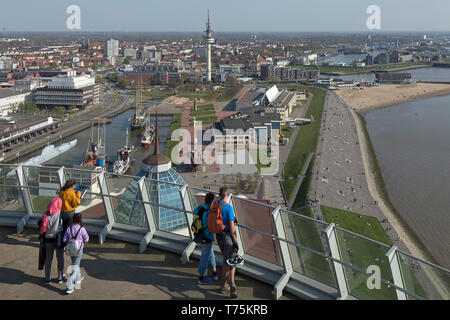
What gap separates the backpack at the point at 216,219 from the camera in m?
1.50

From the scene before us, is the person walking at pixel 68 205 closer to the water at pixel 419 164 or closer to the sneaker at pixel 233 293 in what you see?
the sneaker at pixel 233 293

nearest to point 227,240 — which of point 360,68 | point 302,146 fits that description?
point 302,146

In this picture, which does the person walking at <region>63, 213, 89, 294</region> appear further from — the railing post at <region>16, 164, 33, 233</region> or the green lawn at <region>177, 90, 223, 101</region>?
the green lawn at <region>177, 90, 223, 101</region>

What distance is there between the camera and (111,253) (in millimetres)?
1815

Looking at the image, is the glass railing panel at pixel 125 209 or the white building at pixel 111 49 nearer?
the glass railing panel at pixel 125 209

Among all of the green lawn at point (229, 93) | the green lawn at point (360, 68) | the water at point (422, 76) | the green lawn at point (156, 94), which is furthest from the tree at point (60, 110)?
the green lawn at point (360, 68)

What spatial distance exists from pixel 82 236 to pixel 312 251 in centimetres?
80

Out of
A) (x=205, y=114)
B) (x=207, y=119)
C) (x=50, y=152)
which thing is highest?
(x=205, y=114)

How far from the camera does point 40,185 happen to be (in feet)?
7.00

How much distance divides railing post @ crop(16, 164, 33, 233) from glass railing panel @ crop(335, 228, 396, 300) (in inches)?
55.8

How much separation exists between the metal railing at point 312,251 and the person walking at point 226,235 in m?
0.13

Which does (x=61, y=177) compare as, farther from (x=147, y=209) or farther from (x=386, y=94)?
(x=386, y=94)

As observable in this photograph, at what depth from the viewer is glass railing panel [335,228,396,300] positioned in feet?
4.47

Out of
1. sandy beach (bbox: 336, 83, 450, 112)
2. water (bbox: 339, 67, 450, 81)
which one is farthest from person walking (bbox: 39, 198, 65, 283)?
water (bbox: 339, 67, 450, 81)
